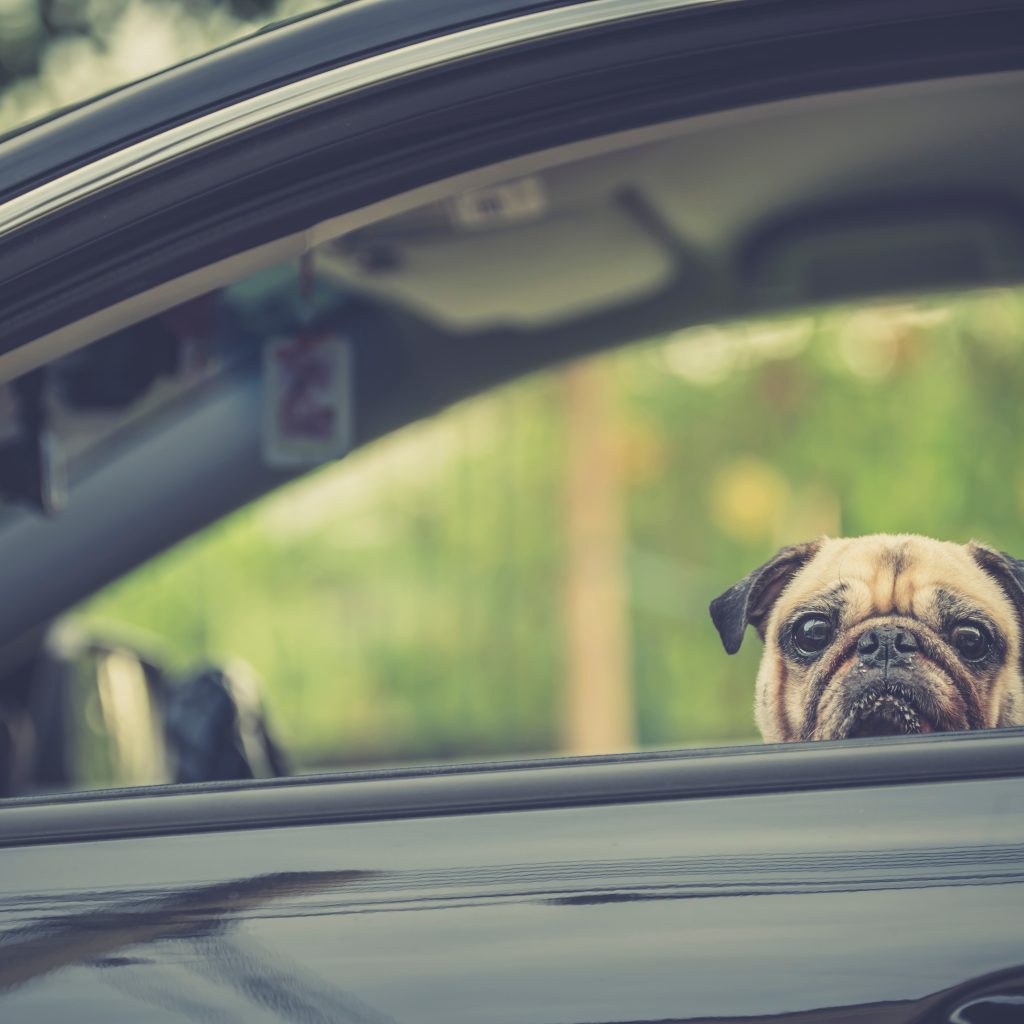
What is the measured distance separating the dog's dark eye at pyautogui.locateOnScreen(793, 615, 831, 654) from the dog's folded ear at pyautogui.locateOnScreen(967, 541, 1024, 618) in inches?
6.6

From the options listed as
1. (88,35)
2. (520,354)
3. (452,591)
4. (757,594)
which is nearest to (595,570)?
(452,591)

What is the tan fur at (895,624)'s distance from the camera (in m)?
1.26

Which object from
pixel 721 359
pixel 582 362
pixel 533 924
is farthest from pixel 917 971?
pixel 721 359

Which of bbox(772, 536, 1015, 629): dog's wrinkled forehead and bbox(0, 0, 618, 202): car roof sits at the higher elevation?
bbox(0, 0, 618, 202): car roof

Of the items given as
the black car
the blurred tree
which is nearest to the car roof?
the black car

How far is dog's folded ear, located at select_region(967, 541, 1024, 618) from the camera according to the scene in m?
1.28

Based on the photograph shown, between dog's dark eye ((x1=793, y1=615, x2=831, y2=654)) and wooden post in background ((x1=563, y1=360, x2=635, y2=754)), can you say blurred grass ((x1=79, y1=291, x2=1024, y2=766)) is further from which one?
dog's dark eye ((x1=793, y1=615, x2=831, y2=654))

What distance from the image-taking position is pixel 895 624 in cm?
127

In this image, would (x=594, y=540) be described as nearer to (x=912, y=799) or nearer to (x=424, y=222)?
(x=424, y=222)

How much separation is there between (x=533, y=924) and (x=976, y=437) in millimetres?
1908

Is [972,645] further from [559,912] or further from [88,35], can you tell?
[88,35]

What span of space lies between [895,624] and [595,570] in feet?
28.1

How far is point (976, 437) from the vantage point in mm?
2703

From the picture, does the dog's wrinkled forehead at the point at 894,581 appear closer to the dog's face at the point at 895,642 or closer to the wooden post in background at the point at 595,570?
the dog's face at the point at 895,642
